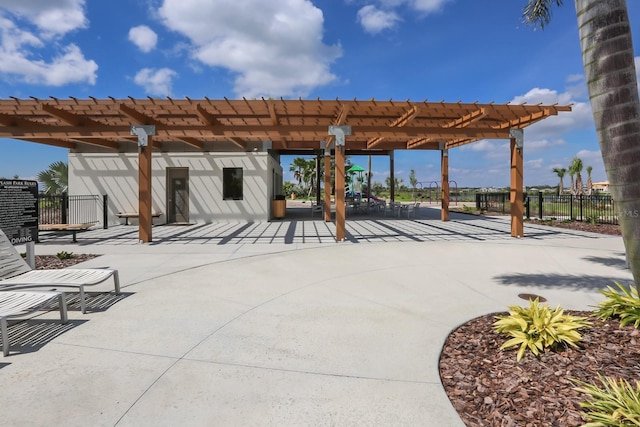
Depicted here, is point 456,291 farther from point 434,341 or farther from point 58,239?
point 58,239

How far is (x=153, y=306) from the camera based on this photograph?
4.29 meters

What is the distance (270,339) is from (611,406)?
267cm

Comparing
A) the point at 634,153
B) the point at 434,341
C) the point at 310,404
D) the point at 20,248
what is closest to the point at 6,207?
the point at 20,248

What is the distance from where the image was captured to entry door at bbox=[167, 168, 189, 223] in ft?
51.3

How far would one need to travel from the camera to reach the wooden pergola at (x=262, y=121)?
891cm

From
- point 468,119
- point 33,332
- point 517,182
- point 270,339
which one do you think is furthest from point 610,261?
point 33,332

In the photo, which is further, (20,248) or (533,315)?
(20,248)

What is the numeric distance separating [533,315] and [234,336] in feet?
9.70

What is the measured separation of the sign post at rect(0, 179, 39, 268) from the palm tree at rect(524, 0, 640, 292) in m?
7.71

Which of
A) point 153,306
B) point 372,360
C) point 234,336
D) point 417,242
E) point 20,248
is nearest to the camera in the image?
point 372,360

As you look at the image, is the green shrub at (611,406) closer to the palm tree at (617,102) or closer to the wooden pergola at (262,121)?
the palm tree at (617,102)

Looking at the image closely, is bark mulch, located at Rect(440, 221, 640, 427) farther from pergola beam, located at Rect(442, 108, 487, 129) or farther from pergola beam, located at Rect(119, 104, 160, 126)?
pergola beam, located at Rect(119, 104, 160, 126)

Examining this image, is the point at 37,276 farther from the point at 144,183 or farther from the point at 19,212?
the point at 144,183

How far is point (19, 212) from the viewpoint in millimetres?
6145
